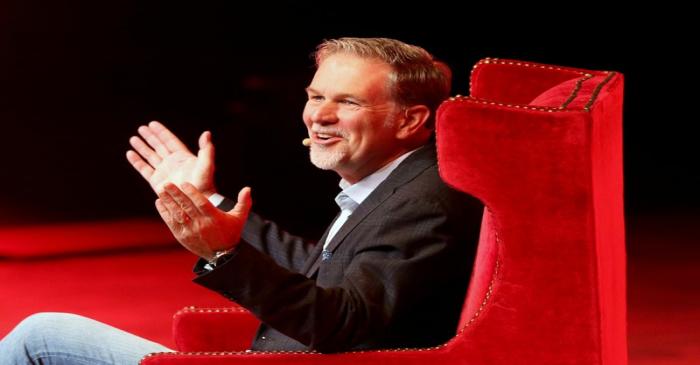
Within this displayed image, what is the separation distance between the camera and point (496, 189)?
142 cm

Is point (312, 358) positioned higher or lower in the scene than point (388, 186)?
lower

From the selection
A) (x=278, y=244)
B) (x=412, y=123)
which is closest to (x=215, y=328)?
(x=278, y=244)

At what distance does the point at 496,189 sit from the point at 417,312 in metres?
0.34

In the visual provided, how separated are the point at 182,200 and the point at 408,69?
0.57 m

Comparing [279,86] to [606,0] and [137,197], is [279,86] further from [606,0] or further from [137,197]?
[606,0]

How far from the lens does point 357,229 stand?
178 centimetres

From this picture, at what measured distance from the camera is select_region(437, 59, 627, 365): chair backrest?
139cm

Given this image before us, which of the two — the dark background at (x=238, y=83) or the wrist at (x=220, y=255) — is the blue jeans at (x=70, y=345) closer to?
the wrist at (x=220, y=255)

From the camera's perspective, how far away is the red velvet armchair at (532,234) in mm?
1391

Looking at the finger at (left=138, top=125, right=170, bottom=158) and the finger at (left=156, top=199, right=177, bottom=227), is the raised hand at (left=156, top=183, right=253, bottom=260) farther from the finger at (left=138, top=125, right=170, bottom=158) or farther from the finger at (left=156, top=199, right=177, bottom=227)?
the finger at (left=138, top=125, right=170, bottom=158)

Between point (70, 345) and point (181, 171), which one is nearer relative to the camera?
point (70, 345)

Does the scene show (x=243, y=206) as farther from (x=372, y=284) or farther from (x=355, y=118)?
(x=355, y=118)

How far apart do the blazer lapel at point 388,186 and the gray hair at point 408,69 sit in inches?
4.4

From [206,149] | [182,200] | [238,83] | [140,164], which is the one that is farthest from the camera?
[238,83]
